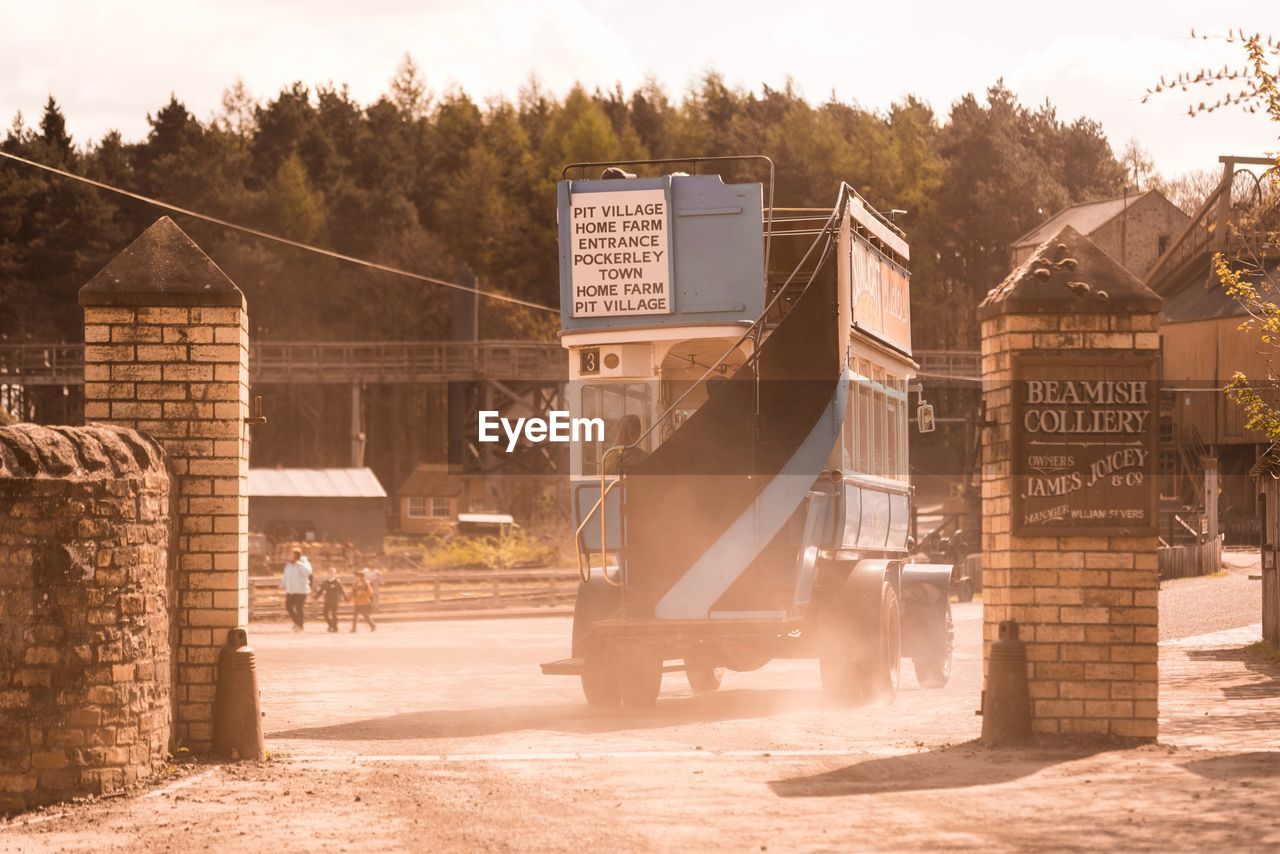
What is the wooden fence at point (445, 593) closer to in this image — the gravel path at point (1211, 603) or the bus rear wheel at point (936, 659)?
the gravel path at point (1211, 603)

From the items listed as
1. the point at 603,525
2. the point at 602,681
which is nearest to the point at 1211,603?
the point at 602,681

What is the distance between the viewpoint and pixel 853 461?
16203 millimetres

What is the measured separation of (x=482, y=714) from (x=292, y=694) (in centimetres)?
340

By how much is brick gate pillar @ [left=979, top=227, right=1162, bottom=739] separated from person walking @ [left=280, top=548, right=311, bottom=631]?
25.4 metres

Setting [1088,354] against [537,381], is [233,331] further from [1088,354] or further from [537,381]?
[537,381]

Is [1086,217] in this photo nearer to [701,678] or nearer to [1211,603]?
[1211,603]

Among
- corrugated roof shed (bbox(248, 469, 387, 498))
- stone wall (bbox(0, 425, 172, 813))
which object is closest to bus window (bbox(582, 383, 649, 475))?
stone wall (bbox(0, 425, 172, 813))

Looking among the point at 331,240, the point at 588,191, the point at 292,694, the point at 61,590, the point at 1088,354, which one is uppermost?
the point at 331,240

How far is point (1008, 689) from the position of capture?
11.7 metres

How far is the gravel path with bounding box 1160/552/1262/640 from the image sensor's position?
87.7 feet

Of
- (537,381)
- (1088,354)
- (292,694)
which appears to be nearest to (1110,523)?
(1088,354)

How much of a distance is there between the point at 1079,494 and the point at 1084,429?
448 millimetres

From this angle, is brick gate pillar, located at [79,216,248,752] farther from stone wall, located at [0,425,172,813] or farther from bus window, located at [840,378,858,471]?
bus window, located at [840,378,858,471]

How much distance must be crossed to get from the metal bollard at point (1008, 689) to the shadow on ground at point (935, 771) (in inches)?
6.0
